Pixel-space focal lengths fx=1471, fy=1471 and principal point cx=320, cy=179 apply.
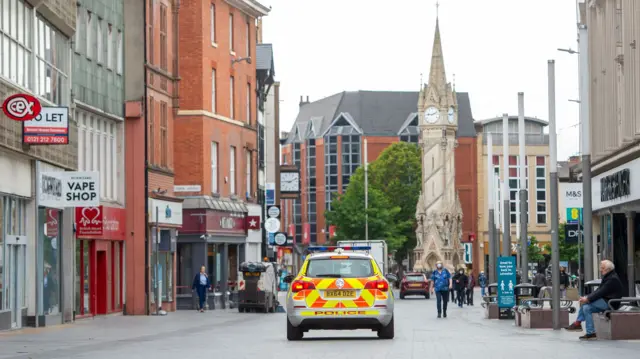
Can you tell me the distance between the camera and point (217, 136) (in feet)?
202

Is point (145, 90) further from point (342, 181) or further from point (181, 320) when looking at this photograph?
point (342, 181)

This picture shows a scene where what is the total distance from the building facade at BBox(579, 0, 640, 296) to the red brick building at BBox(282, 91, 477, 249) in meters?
101

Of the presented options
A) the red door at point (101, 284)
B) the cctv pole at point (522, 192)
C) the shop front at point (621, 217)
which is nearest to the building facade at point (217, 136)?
the red door at point (101, 284)

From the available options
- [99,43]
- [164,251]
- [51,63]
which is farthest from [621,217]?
[51,63]

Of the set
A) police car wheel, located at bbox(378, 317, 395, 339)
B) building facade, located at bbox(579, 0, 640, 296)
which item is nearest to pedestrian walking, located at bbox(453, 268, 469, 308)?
building facade, located at bbox(579, 0, 640, 296)

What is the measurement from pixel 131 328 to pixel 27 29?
766 centimetres

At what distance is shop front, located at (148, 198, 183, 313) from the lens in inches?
1954

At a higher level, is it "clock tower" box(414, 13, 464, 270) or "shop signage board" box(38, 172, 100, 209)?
"clock tower" box(414, 13, 464, 270)

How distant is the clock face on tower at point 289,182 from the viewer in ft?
277

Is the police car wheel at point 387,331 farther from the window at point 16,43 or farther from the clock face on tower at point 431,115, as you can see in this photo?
the clock face on tower at point 431,115

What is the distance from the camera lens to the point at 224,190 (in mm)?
62844

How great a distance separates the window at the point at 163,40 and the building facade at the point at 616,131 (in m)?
14.9

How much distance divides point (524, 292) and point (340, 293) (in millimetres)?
13388

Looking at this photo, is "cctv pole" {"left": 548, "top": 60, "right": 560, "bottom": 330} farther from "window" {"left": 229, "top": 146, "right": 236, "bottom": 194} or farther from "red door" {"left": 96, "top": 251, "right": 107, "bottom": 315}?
"window" {"left": 229, "top": 146, "right": 236, "bottom": 194}
